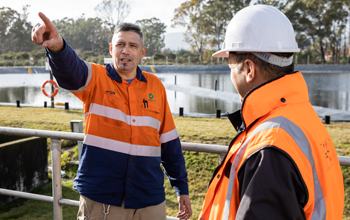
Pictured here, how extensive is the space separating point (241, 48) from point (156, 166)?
3.33 ft

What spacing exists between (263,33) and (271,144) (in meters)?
0.49

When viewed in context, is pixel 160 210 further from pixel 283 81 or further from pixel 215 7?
pixel 215 7

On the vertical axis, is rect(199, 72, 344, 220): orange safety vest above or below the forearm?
below

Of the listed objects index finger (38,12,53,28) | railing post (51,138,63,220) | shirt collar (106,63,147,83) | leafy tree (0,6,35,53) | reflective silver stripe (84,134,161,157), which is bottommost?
railing post (51,138,63,220)

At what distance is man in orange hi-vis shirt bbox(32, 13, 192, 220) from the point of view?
1798 millimetres

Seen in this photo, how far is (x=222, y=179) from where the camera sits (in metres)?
1.19

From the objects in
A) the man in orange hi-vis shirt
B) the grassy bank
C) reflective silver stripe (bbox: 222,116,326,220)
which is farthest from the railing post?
Result: reflective silver stripe (bbox: 222,116,326,220)

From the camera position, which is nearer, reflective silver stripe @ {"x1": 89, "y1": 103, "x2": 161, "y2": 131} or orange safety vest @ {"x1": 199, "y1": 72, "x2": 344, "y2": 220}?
A: orange safety vest @ {"x1": 199, "y1": 72, "x2": 344, "y2": 220}

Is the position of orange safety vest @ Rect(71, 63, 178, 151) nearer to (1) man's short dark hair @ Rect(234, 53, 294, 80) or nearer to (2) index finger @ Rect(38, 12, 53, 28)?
(2) index finger @ Rect(38, 12, 53, 28)

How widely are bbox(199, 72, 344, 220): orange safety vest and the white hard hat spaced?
0.14m

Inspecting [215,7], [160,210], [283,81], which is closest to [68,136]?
[160,210]

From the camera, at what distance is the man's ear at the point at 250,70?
123 centimetres

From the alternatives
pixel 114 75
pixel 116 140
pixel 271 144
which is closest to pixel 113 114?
pixel 116 140

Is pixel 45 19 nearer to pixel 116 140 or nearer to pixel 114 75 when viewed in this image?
pixel 114 75
